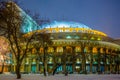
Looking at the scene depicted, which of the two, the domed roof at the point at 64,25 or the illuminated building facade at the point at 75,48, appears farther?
the domed roof at the point at 64,25

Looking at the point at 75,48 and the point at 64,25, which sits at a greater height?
the point at 64,25

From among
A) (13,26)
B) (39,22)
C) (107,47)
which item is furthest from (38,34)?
(107,47)

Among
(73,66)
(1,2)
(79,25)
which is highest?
(79,25)

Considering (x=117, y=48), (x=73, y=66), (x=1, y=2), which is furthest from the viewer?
(x=117, y=48)

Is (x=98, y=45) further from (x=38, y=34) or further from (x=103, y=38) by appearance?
(x=38, y=34)

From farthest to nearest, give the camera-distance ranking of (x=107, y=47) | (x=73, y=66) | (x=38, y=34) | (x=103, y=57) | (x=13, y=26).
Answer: (x=107, y=47), (x=73, y=66), (x=103, y=57), (x=38, y=34), (x=13, y=26)

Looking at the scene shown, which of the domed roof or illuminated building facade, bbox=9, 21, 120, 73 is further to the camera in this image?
the domed roof

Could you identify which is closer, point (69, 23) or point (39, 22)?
point (39, 22)

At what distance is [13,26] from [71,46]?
9588 cm

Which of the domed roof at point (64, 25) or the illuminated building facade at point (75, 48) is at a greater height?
the domed roof at point (64, 25)

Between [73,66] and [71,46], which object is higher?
[71,46]

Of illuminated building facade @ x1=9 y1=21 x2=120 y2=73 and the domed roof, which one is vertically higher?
the domed roof

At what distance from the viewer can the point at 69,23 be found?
552 ft

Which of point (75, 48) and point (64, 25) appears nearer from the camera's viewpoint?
point (75, 48)
